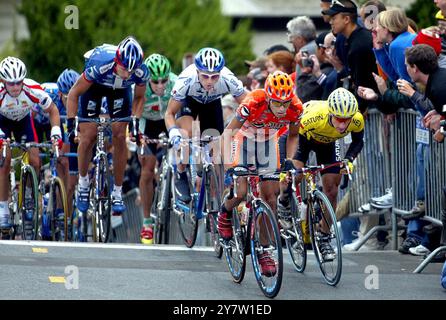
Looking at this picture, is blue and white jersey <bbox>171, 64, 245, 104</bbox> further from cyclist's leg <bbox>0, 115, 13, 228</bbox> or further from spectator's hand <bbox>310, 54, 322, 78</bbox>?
cyclist's leg <bbox>0, 115, 13, 228</bbox>

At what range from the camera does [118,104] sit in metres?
15.2

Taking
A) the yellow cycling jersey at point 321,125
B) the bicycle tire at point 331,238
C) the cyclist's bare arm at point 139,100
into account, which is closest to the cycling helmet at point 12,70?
the cyclist's bare arm at point 139,100

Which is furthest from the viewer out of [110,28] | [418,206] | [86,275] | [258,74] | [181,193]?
[110,28]

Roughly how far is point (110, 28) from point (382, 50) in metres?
17.0

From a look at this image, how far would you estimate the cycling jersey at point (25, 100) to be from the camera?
15.2m

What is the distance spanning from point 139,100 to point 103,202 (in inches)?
46.1

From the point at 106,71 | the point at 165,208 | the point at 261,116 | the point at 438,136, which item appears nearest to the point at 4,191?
the point at 165,208

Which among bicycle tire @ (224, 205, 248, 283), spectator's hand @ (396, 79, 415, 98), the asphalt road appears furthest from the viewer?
spectator's hand @ (396, 79, 415, 98)

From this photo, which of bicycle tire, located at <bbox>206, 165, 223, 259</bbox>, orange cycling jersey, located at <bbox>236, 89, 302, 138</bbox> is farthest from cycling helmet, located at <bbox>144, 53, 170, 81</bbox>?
orange cycling jersey, located at <bbox>236, 89, 302, 138</bbox>

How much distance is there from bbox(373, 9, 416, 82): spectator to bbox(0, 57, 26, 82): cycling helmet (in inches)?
147

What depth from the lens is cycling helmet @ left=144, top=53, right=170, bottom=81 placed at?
15.9 metres

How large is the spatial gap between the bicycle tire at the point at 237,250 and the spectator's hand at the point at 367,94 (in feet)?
8.33
